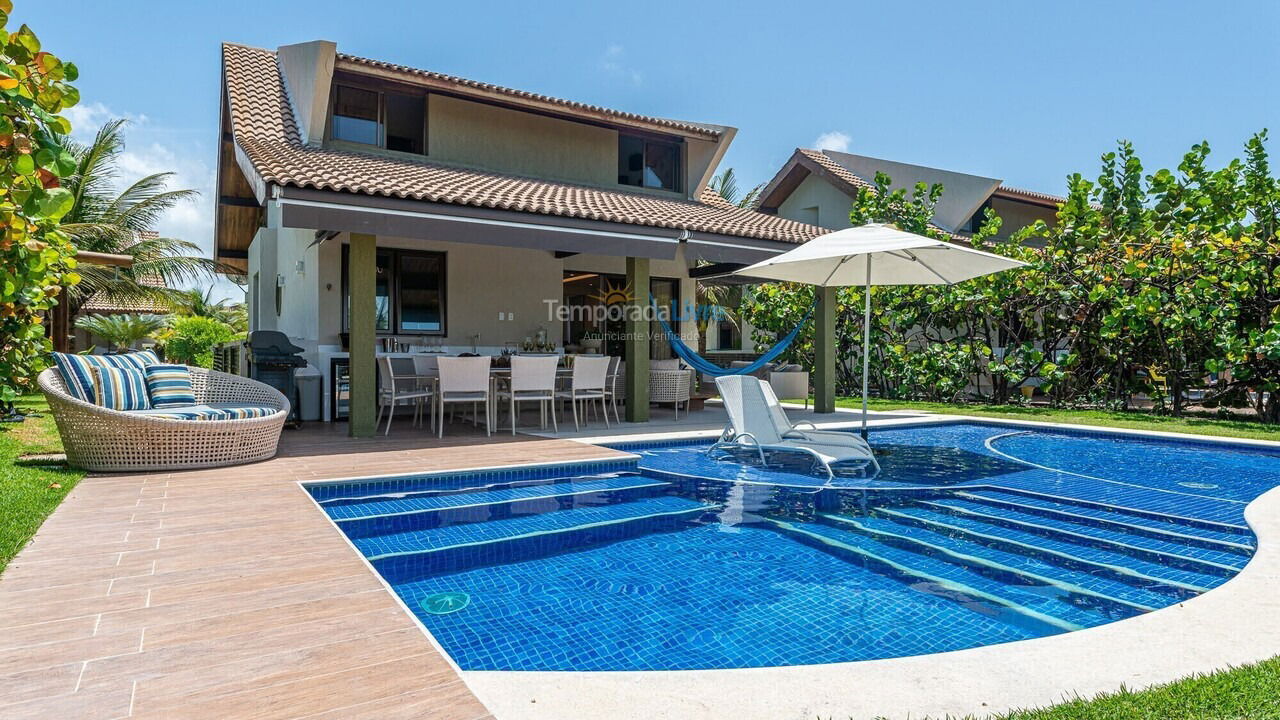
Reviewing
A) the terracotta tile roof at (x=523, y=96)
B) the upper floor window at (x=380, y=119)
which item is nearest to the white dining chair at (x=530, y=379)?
the upper floor window at (x=380, y=119)

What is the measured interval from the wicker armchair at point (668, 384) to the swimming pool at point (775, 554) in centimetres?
384

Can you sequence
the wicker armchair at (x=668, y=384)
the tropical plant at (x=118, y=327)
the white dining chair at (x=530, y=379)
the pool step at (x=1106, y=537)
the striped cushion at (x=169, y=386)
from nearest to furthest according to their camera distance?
the pool step at (x=1106, y=537)
the striped cushion at (x=169, y=386)
the white dining chair at (x=530, y=379)
the wicker armchair at (x=668, y=384)
the tropical plant at (x=118, y=327)

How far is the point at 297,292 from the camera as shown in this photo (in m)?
Result: 13.4

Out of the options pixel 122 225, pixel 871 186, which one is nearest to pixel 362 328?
pixel 122 225

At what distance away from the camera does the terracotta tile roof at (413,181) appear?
8688mm

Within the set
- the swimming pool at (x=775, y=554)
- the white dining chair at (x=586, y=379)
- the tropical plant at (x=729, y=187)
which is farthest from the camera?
the tropical plant at (x=729, y=187)

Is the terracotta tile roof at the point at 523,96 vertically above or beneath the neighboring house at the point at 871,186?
beneath

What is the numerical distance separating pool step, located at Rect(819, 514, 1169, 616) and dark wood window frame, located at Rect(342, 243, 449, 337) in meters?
8.95

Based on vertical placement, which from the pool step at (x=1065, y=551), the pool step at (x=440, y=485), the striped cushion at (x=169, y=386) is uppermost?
the striped cushion at (x=169, y=386)

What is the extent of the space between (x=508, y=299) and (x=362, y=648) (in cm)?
1114

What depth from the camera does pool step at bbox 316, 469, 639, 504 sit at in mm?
6051

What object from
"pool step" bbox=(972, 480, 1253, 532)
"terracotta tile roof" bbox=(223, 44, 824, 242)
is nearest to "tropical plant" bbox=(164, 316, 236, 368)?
"terracotta tile roof" bbox=(223, 44, 824, 242)

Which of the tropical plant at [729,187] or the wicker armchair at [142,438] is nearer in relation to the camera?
the wicker armchair at [142,438]

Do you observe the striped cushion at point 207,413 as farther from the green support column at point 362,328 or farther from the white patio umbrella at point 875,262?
the white patio umbrella at point 875,262
